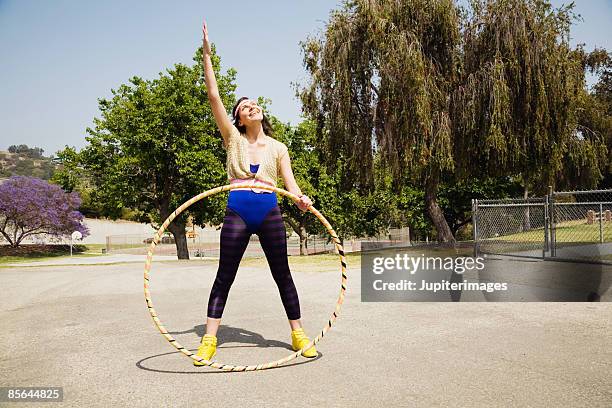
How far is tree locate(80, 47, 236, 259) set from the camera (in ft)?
102

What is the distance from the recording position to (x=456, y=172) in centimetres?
2134

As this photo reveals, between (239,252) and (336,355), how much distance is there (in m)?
1.31

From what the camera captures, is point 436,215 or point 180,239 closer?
point 436,215

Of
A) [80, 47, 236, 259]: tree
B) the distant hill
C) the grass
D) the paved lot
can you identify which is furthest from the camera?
the distant hill

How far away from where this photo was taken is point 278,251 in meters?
5.41

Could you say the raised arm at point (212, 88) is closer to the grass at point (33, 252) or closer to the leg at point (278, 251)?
the leg at point (278, 251)

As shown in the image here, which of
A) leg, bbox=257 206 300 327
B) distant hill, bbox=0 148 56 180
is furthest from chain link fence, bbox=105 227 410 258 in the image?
distant hill, bbox=0 148 56 180

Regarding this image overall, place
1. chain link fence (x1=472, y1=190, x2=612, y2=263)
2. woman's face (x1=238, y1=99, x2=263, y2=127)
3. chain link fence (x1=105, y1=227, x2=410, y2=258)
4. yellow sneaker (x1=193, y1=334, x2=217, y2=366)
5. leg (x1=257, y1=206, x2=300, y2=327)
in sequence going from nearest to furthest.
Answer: yellow sneaker (x1=193, y1=334, x2=217, y2=366)
leg (x1=257, y1=206, x2=300, y2=327)
woman's face (x1=238, y1=99, x2=263, y2=127)
chain link fence (x1=472, y1=190, x2=612, y2=263)
chain link fence (x1=105, y1=227, x2=410, y2=258)

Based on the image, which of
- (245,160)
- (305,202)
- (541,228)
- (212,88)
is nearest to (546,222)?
(541,228)

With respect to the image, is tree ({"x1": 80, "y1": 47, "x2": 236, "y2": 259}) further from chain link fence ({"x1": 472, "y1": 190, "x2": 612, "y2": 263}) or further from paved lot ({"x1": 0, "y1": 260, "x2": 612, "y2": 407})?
paved lot ({"x1": 0, "y1": 260, "x2": 612, "y2": 407})

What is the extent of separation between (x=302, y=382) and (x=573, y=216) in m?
15.0

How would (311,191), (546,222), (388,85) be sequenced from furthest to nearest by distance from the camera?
(311,191) → (388,85) → (546,222)

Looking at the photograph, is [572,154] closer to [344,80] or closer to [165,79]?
[344,80]

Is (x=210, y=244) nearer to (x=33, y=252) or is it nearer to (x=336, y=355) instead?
(x=33, y=252)
